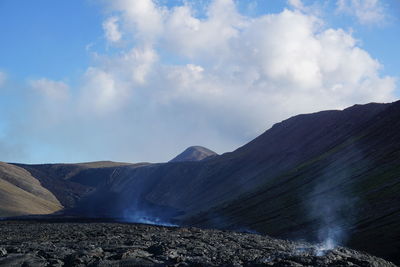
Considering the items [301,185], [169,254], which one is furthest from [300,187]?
[169,254]

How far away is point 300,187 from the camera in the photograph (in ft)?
329

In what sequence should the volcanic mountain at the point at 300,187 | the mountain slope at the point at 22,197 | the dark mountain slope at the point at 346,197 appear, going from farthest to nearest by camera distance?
the mountain slope at the point at 22,197, the volcanic mountain at the point at 300,187, the dark mountain slope at the point at 346,197

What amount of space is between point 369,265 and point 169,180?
14631cm

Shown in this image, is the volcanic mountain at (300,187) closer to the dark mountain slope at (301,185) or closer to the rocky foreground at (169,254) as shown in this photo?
the dark mountain slope at (301,185)

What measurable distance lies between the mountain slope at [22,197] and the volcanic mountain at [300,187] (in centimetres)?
804

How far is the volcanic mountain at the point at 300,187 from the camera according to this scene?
238ft

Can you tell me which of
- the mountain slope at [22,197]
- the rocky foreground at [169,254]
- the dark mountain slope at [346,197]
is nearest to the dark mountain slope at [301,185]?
the dark mountain slope at [346,197]

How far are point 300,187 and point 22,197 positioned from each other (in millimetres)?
97578

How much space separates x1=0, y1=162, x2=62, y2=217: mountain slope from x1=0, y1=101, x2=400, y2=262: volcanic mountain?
26.4 ft

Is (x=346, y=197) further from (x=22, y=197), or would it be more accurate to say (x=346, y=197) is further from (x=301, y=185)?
(x=22, y=197)

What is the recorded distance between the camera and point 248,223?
90.1m

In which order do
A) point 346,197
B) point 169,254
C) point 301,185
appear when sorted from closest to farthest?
point 169,254, point 346,197, point 301,185

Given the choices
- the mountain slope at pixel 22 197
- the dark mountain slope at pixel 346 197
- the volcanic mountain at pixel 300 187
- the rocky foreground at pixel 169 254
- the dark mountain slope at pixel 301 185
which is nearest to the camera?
the rocky foreground at pixel 169 254

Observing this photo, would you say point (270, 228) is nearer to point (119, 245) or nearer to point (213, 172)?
point (119, 245)
